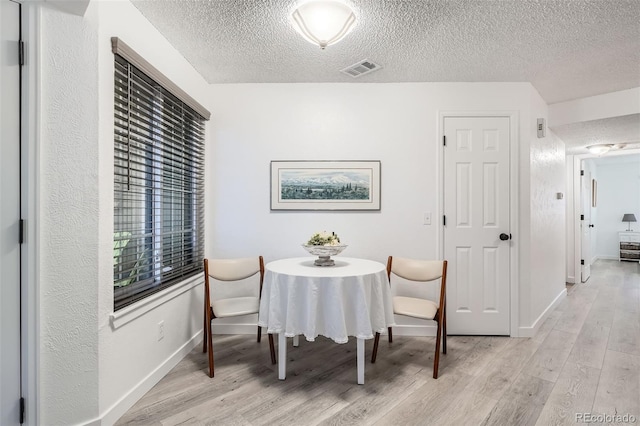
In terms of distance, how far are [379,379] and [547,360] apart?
1409 mm

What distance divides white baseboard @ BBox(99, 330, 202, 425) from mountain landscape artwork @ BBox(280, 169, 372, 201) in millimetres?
1554

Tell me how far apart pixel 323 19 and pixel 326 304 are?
175 centimetres

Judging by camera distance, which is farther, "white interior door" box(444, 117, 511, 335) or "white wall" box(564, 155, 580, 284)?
"white wall" box(564, 155, 580, 284)

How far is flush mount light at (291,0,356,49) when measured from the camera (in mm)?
1851

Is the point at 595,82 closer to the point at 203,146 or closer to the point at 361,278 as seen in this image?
the point at 361,278

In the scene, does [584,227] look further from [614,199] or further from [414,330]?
[414,330]

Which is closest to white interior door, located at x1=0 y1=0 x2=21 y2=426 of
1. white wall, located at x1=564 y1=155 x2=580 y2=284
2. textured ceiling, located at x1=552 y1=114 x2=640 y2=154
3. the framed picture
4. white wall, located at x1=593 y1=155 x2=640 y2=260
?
the framed picture

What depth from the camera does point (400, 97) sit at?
306 cm

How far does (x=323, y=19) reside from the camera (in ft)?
6.18

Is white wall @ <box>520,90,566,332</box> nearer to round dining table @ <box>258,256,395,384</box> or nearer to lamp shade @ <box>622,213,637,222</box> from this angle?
round dining table @ <box>258,256,395,384</box>

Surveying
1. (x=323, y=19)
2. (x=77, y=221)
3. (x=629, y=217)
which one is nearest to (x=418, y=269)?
(x=323, y=19)

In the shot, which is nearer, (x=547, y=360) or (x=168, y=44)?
(x=168, y=44)

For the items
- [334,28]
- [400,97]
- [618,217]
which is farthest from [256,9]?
[618,217]

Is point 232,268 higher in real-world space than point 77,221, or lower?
lower
